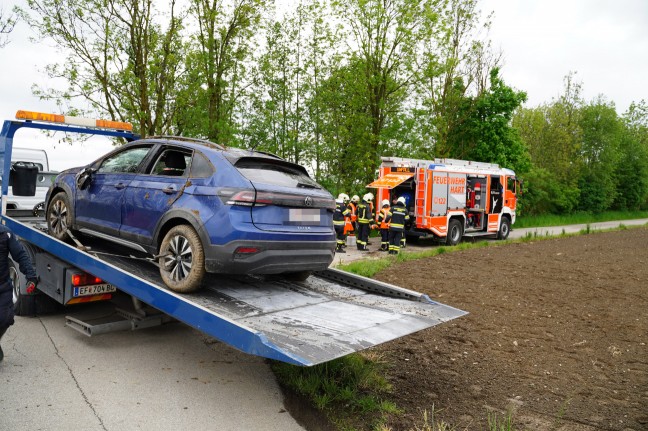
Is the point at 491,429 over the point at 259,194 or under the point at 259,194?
under

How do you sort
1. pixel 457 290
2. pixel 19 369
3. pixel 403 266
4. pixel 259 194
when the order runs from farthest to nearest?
pixel 403 266, pixel 457 290, pixel 19 369, pixel 259 194

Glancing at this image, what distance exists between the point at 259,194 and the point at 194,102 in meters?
12.4

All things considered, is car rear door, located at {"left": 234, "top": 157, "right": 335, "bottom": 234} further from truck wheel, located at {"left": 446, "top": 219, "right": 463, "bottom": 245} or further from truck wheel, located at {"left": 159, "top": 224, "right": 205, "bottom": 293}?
truck wheel, located at {"left": 446, "top": 219, "right": 463, "bottom": 245}

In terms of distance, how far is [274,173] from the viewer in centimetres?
504

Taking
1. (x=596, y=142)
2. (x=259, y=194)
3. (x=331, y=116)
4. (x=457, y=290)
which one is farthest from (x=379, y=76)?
(x=596, y=142)

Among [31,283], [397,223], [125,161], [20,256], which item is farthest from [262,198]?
[397,223]

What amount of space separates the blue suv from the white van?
4.86 m

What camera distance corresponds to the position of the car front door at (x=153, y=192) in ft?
16.3

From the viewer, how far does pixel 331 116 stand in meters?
20.8

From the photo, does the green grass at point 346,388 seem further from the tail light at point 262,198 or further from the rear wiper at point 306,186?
the rear wiper at point 306,186

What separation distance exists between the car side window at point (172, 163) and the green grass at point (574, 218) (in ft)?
82.1

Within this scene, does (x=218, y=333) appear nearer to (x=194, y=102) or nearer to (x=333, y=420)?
(x=333, y=420)

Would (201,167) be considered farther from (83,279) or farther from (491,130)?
(491,130)

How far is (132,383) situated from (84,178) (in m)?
2.59
